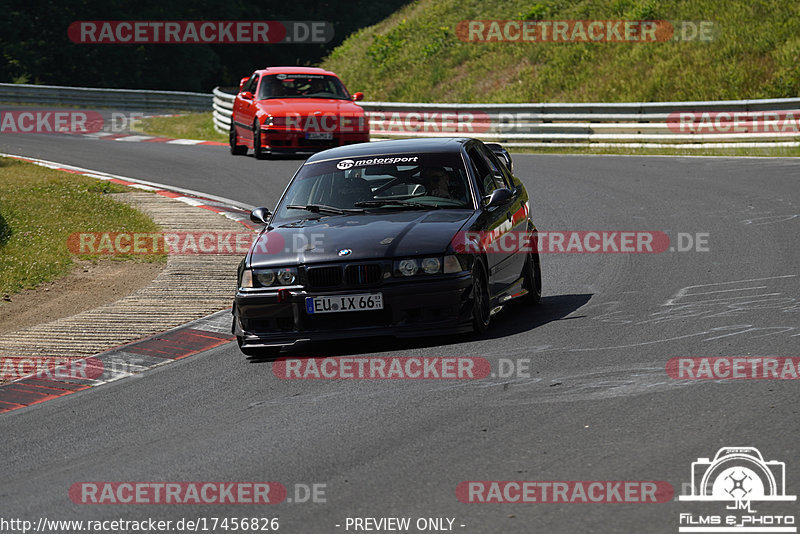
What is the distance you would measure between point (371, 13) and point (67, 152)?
4304 cm

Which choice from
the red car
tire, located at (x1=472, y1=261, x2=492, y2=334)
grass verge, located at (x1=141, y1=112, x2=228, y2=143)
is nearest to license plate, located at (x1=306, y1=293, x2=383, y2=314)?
tire, located at (x1=472, y1=261, x2=492, y2=334)

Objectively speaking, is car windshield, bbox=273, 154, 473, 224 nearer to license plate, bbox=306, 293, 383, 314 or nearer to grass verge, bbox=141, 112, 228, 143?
license plate, bbox=306, 293, 383, 314

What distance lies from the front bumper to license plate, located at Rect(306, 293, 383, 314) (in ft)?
0.10

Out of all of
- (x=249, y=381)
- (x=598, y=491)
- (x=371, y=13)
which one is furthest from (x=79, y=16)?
(x=598, y=491)

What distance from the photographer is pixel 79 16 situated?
54.1 metres

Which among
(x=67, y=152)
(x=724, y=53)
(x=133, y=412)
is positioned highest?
(x=724, y=53)

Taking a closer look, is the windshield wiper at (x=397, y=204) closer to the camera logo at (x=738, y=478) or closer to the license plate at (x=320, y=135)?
the camera logo at (x=738, y=478)

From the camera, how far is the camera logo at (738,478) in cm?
510

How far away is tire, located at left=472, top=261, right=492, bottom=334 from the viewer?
8.66 m

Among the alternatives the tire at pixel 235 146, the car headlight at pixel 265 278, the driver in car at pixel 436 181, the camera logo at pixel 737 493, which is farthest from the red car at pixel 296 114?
the camera logo at pixel 737 493

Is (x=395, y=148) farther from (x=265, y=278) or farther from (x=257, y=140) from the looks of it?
(x=257, y=140)

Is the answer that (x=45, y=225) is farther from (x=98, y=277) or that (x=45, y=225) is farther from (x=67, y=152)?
(x=67, y=152)

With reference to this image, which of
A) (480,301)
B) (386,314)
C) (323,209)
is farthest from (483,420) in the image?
(323,209)

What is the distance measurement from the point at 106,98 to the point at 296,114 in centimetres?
2123
